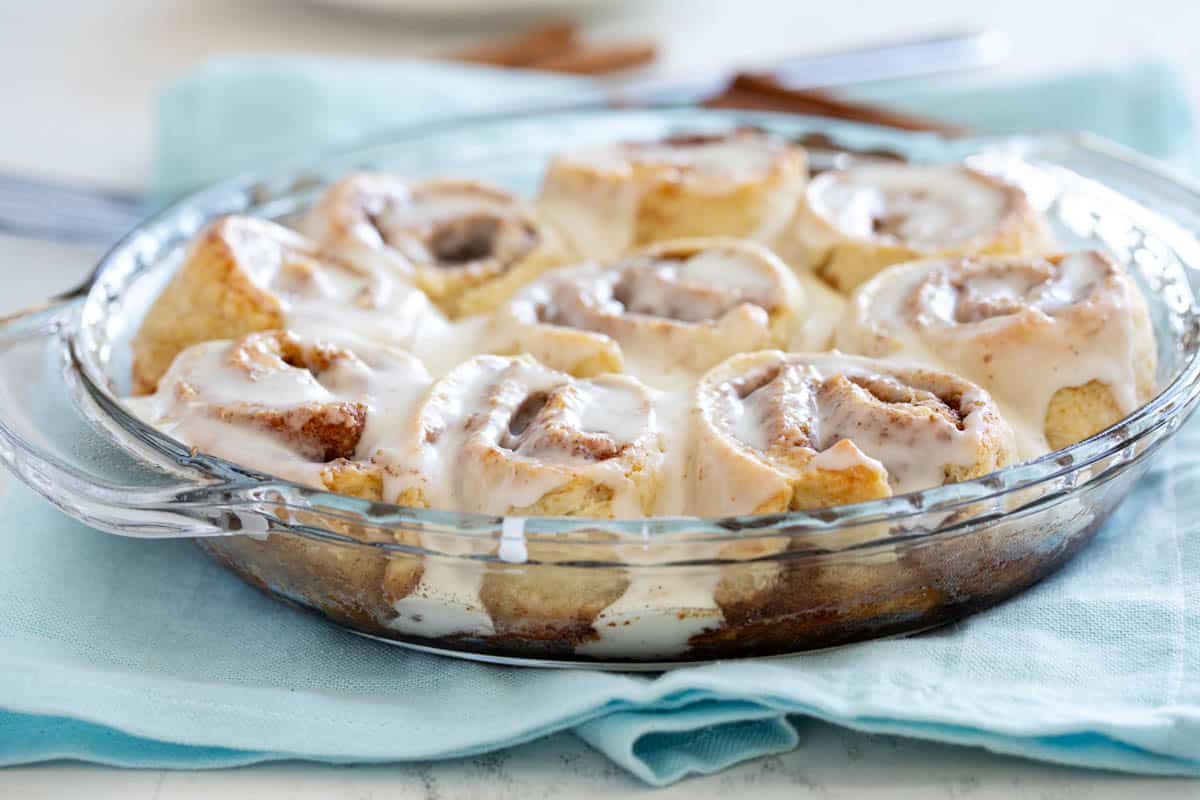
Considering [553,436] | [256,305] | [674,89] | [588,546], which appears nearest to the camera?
[588,546]

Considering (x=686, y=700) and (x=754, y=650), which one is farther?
(x=754, y=650)

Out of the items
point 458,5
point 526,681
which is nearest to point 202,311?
point 526,681

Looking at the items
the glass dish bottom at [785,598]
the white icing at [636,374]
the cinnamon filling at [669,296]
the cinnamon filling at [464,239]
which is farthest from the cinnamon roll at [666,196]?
the glass dish bottom at [785,598]

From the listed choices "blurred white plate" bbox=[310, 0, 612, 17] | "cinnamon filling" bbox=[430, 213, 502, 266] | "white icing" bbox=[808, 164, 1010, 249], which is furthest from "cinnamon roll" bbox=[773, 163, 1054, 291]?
"blurred white plate" bbox=[310, 0, 612, 17]

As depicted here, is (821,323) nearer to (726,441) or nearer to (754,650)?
(726,441)

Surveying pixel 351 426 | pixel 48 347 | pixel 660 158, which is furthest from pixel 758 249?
pixel 48 347

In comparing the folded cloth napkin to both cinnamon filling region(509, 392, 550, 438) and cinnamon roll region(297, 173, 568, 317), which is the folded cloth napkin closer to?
cinnamon filling region(509, 392, 550, 438)

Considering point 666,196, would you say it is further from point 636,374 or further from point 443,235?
point 636,374
